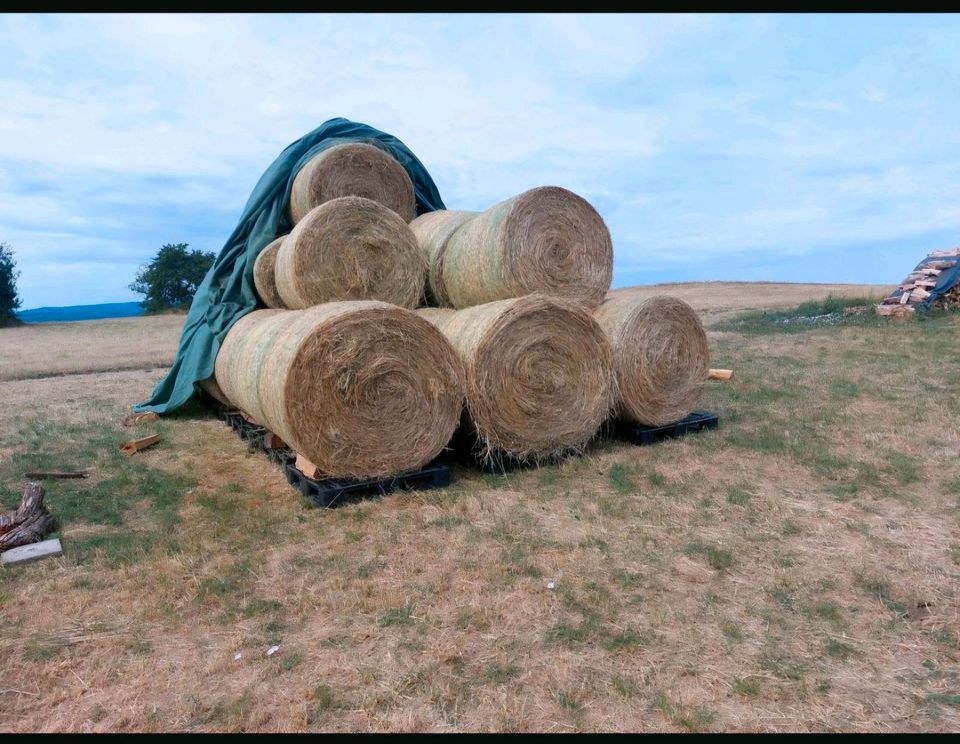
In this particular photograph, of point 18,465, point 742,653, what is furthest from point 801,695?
point 18,465

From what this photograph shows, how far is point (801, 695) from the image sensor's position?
2934mm

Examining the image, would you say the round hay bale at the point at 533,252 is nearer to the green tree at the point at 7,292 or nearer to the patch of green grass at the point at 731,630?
the patch of green grass at the point at 731,630

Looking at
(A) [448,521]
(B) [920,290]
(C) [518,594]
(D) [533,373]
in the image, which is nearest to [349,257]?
(D) [533,373]

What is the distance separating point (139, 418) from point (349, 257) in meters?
3.55

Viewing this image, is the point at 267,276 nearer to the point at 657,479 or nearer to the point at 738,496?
the point at 657,479

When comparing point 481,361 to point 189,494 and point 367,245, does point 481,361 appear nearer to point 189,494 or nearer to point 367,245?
point 367,245

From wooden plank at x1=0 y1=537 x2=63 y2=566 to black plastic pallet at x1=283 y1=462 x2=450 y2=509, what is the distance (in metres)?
1.66

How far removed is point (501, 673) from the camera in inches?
122

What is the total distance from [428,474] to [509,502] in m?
0.76

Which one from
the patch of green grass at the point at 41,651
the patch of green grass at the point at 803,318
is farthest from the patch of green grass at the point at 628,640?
the patch of green grass at the point at 803,318

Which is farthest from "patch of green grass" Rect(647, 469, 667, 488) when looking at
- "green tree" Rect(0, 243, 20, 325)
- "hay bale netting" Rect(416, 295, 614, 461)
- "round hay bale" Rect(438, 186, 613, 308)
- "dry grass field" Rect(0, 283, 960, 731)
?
"green tree" Rect(0, 243, 20, 325)

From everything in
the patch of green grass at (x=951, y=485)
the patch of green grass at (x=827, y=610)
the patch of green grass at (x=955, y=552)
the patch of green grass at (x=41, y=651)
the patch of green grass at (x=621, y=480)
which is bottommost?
the patch of green grass at (x=41, y=651)

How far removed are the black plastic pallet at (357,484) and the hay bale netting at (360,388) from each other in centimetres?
7

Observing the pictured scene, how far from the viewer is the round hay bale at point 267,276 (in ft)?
28.1
